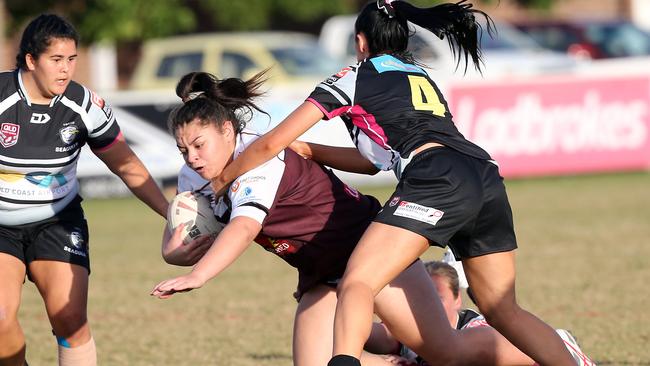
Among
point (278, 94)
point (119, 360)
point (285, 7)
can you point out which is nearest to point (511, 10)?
point (285, 7)

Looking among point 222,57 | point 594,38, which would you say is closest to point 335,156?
point 222,57

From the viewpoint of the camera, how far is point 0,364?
5.41 meters

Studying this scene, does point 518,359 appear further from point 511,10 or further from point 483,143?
point 511,10

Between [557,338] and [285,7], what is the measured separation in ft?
67.0

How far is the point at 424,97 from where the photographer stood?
4.86 metres

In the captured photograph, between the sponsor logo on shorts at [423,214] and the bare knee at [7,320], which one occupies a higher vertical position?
the sponsor logo on shorts at [423,214]

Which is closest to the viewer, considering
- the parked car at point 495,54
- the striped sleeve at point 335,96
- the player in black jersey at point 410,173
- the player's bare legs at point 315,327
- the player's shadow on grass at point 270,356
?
the player in black jersey at point 410,173

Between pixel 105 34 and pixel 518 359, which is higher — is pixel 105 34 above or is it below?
below

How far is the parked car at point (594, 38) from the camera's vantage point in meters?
23.3

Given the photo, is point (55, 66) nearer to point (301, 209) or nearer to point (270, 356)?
point (301, 209)

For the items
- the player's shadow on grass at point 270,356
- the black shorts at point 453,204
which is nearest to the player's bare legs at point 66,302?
the player's shadow on grass at point 270,356

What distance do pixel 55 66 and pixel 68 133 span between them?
36cm

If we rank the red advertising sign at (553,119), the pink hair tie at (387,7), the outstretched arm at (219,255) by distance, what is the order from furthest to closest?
the red advertising sign at (553,119), the pink hair tie at (387,7), the outstretched arm at (219,255)

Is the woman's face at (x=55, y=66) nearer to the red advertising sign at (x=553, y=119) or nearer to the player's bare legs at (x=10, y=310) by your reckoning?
the player's bare legs at (x=10, y=310)
